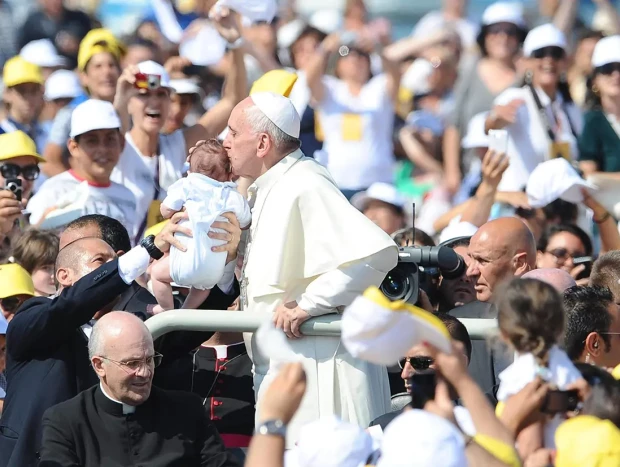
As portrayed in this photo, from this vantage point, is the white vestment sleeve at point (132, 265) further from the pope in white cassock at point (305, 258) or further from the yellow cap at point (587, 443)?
the yellow cap at point (587, 443)

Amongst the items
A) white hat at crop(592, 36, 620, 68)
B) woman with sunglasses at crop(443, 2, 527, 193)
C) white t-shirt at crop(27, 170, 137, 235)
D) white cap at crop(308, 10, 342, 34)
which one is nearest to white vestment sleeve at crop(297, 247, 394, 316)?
white t-shirt at crop(27, 170, 137, 235)

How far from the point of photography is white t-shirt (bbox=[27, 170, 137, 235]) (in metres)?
7.90

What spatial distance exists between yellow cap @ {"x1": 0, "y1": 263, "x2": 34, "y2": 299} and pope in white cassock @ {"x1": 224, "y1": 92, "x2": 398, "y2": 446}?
4.76 ft

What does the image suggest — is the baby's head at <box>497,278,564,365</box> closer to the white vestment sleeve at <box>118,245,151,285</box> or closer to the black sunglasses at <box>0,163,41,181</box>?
the white vestment sleeve at <box>118,245,151,285</box>

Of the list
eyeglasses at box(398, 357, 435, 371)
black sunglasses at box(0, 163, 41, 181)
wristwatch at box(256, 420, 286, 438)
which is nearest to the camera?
wristwatch at box(256, 420, 286, 438)

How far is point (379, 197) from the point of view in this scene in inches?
370

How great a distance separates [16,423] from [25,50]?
6.34 m

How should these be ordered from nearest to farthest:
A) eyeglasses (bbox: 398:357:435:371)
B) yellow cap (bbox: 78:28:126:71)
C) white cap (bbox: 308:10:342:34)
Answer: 1. eyeglasses (bbox: 398:357:435:371)
2. yellow cap (bbox: 78:28:126:71)
3. white cap (bbox: 308:10:342:34)

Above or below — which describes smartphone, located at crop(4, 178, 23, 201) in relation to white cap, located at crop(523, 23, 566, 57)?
below

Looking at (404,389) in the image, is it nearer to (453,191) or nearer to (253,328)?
(253,328)

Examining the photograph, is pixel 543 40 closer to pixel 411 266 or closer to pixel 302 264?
pixel 411 266

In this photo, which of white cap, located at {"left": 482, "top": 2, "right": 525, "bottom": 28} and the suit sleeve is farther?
white cap, located at {"left": 482, "top": 2, "right": 525, "bottom": 28}

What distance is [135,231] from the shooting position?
26.4 ft

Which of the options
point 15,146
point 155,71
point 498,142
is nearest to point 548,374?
point 498,142
